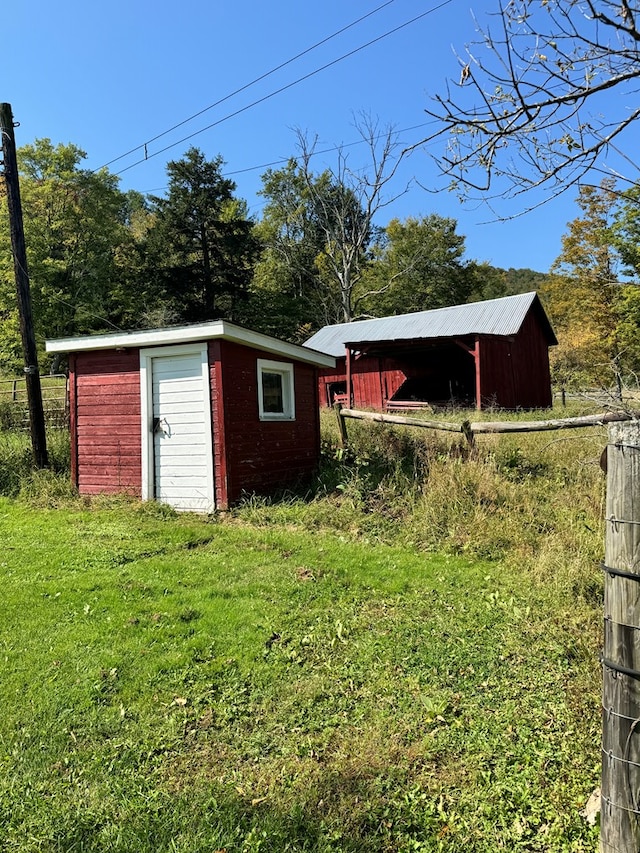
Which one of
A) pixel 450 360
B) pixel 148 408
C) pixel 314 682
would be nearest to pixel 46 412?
pixel 148 408

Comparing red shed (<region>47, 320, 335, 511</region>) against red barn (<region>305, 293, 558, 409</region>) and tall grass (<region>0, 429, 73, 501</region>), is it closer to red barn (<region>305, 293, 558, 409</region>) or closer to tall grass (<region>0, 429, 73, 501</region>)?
tall grass (<region>0, 429, 73, 501</region>)

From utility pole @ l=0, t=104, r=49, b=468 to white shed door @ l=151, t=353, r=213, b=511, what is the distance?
3020mm

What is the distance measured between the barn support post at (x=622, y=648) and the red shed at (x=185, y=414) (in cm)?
593

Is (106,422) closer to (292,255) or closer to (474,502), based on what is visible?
(474,502)

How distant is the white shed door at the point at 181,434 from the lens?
7.39 metres

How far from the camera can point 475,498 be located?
6.12m

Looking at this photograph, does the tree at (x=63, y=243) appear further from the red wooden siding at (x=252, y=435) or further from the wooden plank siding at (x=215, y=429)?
the red wooden siding at (x=252, y=435)

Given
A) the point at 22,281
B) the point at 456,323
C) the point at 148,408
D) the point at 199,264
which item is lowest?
the point at 148,408

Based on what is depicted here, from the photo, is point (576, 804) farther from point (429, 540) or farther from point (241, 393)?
point (241, 393)

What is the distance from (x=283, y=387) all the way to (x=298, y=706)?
6.47 metres

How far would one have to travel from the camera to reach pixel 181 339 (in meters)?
7.42

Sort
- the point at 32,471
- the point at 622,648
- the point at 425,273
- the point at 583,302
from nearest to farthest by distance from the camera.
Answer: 1. the point at 622,648
2. the point at 32,471
3. the point at 583,302
4. the point at 425,273

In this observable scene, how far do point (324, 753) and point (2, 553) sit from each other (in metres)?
4.65

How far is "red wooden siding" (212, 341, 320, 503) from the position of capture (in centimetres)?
732
